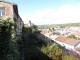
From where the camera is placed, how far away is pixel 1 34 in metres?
10.0

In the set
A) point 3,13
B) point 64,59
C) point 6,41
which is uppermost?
point 3,13

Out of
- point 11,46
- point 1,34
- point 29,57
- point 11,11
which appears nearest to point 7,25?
point 1,34

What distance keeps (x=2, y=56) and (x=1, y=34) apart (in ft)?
4.97

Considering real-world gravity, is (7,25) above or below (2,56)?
above

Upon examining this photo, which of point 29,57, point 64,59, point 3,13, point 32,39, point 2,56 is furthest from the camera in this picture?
point 32,39

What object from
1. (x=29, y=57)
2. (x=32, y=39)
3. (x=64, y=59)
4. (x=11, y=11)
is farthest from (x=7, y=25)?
(x=32, y=39)

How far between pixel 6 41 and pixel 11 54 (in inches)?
41.3

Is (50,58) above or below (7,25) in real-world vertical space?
below

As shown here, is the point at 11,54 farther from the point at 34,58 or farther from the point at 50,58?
the point at 50,58

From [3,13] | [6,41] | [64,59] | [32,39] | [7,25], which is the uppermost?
[3,13]

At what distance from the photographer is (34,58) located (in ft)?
72.8

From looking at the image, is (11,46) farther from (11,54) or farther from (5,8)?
(5,8)

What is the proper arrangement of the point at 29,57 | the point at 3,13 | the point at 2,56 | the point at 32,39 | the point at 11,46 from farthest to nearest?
the point at 32,39
the point at 29,57
the point at 3,13
the point at 11,46
the point at 2,56

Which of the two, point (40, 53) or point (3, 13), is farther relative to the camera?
point (40, 53)
